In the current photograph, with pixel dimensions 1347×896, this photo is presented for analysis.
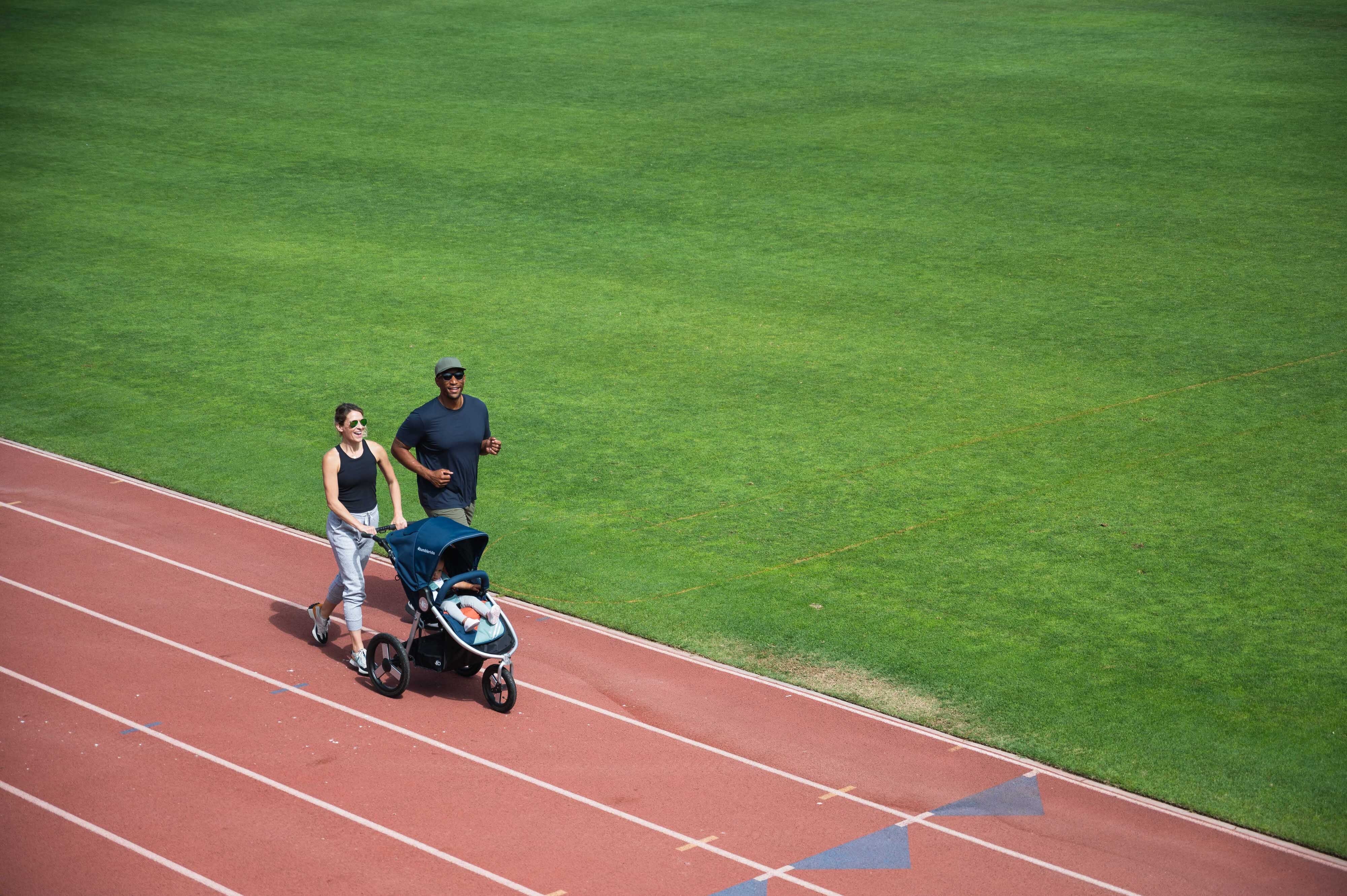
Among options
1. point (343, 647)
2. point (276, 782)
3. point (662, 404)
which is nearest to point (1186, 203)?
point (662, 404)

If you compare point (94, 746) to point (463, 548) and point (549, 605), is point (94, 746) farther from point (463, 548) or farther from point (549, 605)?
point (549, 605)

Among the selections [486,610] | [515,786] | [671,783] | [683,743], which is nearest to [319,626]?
[486,610]

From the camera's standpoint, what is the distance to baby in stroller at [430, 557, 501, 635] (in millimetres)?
9641

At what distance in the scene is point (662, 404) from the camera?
663 inches

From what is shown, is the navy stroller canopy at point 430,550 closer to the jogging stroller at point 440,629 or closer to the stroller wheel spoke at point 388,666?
the jogging stroller at point 440,629

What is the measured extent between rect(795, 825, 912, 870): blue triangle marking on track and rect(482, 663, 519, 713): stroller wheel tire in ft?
8.86

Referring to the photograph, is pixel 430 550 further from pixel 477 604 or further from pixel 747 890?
pixel 747 890

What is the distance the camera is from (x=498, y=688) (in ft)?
32.1

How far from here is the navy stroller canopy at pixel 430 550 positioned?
9.79 meters

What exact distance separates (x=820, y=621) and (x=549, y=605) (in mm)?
2430

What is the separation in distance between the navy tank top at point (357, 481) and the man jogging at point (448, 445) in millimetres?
405

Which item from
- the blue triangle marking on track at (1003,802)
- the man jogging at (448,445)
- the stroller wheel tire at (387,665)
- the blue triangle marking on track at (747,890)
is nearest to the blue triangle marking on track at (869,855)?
the blue triangle marking on track at (747,890)

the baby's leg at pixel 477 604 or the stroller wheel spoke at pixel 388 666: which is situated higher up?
the baby's leg at pixel 477 604

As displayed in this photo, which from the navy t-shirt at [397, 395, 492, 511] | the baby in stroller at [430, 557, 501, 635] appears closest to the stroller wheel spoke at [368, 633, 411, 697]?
the baby in stroller at [430, 557, 501, 635]
